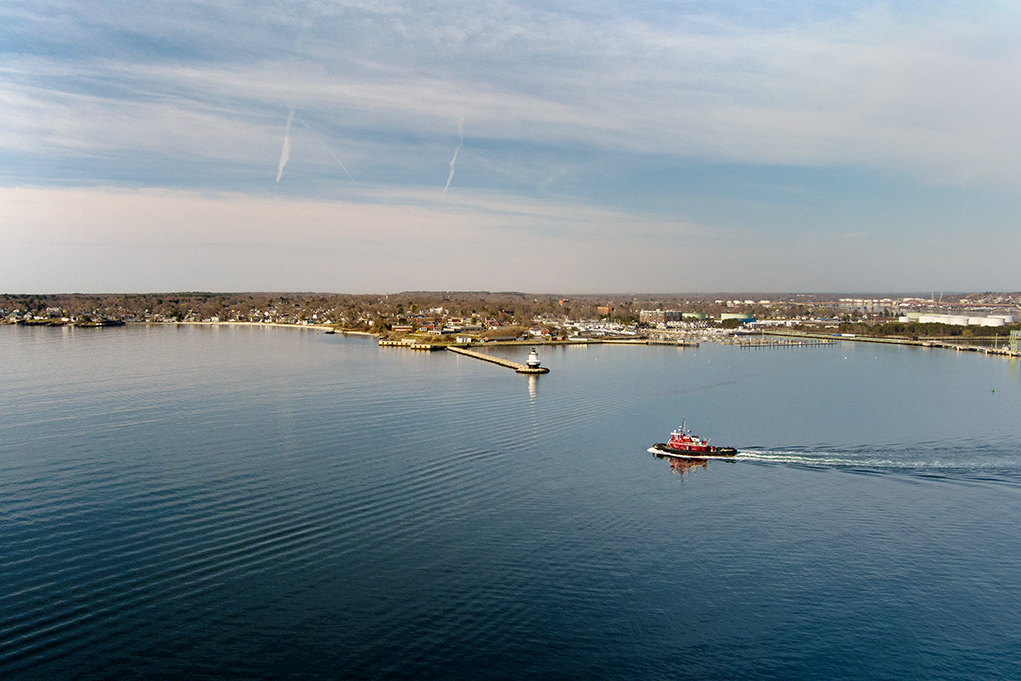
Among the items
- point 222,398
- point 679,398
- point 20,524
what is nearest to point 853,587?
point 20,524

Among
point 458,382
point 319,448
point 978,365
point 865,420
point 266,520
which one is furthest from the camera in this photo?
point 978,365

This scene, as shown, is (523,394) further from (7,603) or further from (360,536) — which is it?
(7,603)

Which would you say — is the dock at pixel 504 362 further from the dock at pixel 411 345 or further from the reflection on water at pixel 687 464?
the reflection on water at pixel 687 464

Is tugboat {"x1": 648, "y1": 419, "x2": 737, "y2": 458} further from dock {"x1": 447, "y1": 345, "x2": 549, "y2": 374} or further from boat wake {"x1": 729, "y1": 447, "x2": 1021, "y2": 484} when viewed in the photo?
dock {"x1": 447, "y1": 345, "x2": 549, "y2": 374}

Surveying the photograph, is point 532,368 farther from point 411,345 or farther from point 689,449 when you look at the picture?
point 689,449

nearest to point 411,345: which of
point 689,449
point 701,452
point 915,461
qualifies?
point 689,449

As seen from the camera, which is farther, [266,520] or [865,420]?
[865,420]

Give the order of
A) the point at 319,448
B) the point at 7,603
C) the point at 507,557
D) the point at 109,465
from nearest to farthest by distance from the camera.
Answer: the point at 7,603 → the point at 507,557 → the point at 109,465 → the point at 319,448

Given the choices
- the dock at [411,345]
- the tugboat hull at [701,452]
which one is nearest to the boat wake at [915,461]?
the tugboat hull at [701,452]
